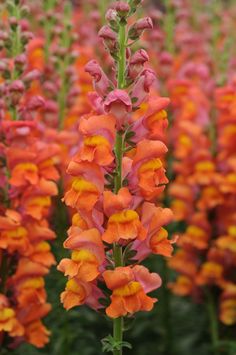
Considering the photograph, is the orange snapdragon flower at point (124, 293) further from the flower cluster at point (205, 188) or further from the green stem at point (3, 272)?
the flower cluster at point (205, 188)

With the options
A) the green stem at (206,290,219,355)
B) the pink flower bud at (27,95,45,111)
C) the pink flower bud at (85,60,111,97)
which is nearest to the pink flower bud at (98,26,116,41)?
the pink flower bud at (85,60,111,97)

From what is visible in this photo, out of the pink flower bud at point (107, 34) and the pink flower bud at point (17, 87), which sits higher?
the pink flower bud at point (107, 34)

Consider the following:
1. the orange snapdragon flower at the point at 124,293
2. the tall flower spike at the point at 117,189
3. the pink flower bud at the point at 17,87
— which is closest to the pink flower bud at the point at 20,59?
the pink flower bud at the point at 17,87

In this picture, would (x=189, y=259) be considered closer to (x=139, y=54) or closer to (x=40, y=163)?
(x=40, y=163)

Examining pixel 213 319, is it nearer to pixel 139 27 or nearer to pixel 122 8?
pixel 139 27

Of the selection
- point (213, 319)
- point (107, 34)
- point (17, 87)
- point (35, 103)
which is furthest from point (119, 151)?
point (213, 319)

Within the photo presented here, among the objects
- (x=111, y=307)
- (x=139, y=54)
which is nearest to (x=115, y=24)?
(x=139, y=54)

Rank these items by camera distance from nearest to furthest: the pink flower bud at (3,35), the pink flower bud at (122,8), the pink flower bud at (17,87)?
the pink flower bud at (122,8), the pink flower bud at (17,87), the pink flower bud at (3,35)
